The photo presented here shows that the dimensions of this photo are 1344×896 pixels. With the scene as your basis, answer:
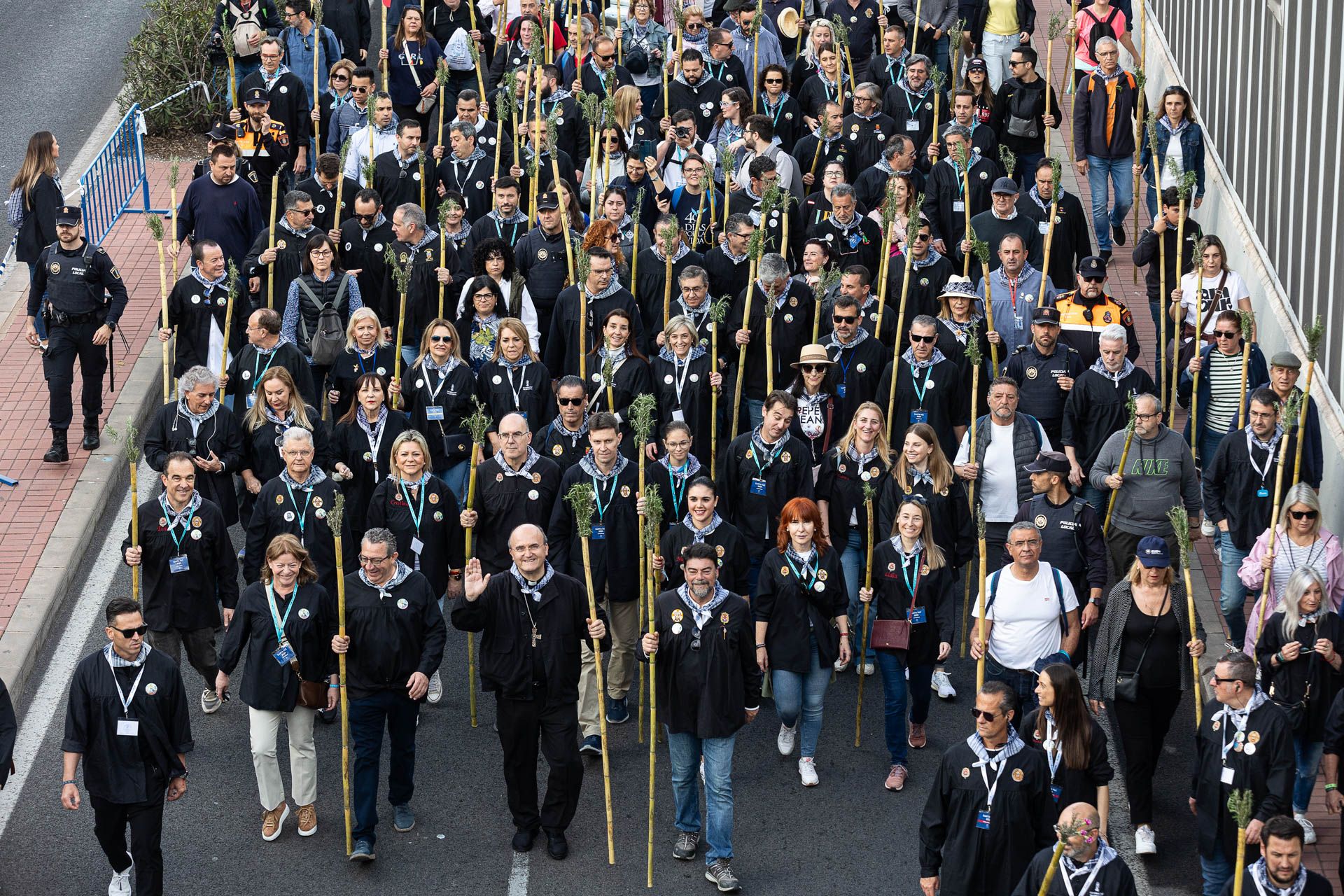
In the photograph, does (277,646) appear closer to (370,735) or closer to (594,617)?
(370,735)

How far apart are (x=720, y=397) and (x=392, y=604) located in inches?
160

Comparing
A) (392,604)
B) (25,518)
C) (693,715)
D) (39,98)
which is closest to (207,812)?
(392,604)

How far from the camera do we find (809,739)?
12852 mm

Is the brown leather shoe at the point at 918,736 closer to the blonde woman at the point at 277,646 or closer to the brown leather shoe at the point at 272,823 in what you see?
the blonde woman at the point at 277,646

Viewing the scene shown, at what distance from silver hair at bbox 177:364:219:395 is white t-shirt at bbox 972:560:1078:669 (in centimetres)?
566

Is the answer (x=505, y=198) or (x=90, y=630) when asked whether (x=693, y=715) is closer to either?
(x=90, y=630)

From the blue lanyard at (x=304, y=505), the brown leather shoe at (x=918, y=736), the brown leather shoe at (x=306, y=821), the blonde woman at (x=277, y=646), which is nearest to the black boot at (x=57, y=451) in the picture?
the blue lanyard at (x=304, y=505)

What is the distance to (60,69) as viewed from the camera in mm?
26281

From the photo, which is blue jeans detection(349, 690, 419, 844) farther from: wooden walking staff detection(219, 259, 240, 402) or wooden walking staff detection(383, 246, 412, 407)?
wooden walking staff detection(219, 259, 240, 402)

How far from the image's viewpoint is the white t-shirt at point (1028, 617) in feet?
40.6

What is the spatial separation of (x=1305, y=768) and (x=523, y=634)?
4.88 meters

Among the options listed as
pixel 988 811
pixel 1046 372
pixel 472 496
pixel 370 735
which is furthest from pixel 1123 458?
pixel 370 735

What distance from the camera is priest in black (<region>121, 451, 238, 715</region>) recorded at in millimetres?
13016

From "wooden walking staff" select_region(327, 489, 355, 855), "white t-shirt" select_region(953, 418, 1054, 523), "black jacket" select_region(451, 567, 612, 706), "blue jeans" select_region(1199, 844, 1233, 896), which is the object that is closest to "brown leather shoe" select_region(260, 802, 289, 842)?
"wooden walking staff" select_region(327, 489, 355, 855)
